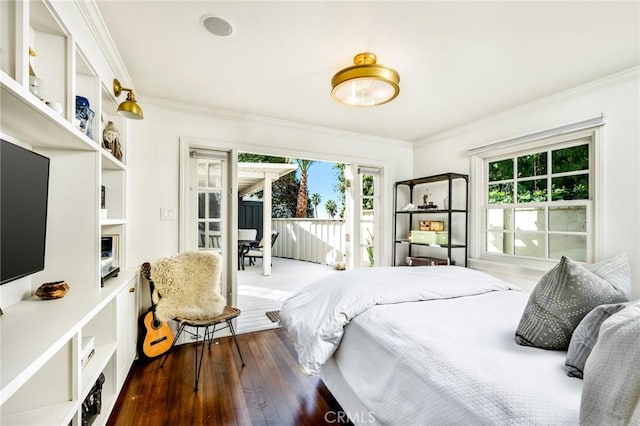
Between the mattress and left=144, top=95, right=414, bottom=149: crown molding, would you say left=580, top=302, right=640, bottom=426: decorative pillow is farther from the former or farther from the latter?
left=144, top=95, right=414, bottom=149: crown molding

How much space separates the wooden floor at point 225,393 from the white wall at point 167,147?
1033mm

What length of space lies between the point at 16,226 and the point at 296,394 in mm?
1846

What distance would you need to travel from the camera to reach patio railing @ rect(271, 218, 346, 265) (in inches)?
285

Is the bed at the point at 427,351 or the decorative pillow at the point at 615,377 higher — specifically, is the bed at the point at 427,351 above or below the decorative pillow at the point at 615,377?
below

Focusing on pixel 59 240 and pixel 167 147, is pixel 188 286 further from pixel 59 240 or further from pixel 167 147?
pixel 167 147

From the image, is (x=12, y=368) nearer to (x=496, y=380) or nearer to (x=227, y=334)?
(x=496, y=380)

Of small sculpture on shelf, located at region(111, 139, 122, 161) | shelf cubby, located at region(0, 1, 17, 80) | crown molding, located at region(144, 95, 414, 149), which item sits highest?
crown molding, located at region(144, 95, 414, 149)

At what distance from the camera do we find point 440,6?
1.55 meters

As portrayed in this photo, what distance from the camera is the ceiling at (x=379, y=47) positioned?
159 centimetres

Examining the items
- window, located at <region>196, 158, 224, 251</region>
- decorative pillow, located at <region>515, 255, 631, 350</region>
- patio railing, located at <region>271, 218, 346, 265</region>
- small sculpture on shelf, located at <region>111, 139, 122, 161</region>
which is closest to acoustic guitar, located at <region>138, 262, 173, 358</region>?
window, located at <region>196, 158, 224, 251</region>

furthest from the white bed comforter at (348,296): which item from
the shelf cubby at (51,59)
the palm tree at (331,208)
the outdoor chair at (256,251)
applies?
the palm tree at (331,208)

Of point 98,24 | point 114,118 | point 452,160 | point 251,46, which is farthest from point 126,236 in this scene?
point 452,160

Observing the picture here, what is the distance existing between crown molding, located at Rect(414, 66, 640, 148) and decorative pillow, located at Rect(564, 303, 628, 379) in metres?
2.25

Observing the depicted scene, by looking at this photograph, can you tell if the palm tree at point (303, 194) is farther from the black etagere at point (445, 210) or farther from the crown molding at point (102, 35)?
the crown molding at point (102, 35)
